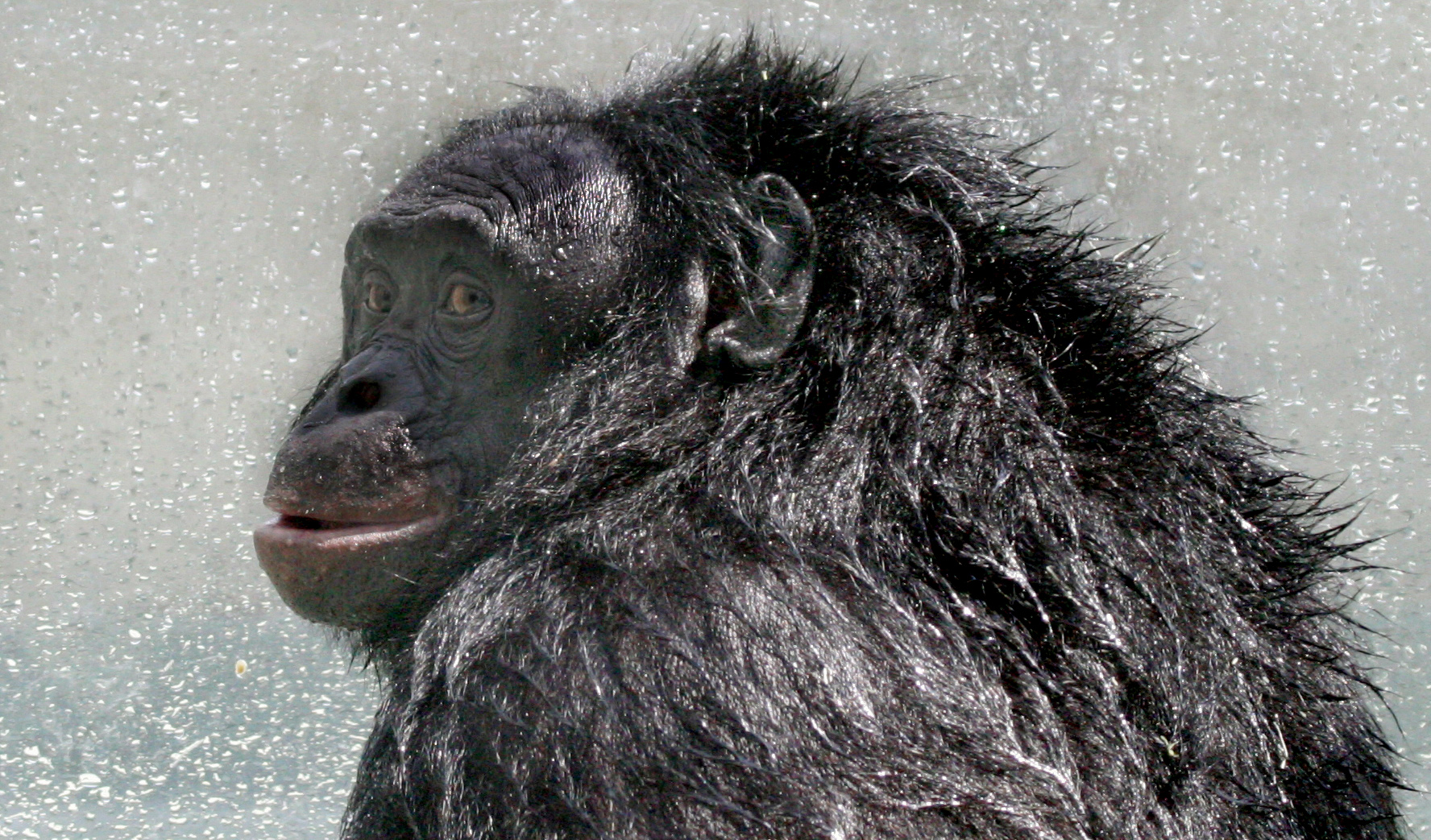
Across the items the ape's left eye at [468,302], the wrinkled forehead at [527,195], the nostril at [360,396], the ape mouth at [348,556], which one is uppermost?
the wrinkled forehead at [527,195]

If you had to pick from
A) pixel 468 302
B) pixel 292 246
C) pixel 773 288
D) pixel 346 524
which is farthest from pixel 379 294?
pixel 292 246

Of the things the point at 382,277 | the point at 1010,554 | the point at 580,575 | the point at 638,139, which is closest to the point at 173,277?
the point at 382,277

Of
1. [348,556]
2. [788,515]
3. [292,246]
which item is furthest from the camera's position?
[292,246]

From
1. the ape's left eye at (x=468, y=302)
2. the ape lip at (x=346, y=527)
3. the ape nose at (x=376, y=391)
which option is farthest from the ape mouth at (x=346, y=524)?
the ape's left eye at (x=468, y=302)

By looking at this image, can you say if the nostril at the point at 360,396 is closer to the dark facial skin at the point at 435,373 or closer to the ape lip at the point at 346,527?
the dark facial skin at the point at 435,373

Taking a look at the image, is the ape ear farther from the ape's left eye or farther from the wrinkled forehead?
the ape's left eye

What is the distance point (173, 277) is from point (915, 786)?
2.81 metres

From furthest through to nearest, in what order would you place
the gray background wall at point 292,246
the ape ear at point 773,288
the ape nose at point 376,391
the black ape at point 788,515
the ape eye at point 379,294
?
the gray background wall at point 292,246 < the ape eye at point 379,294 < the ape nose at point 376,391 < the ape ear at point 773,288 < the black ape at point 788,515

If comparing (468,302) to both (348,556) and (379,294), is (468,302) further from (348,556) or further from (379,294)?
(348,556)

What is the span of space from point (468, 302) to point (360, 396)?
23cm

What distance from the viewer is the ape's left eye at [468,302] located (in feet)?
7.67

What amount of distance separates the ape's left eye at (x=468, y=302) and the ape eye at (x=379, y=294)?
18cm

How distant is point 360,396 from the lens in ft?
7.68

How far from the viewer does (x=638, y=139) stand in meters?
2.44
